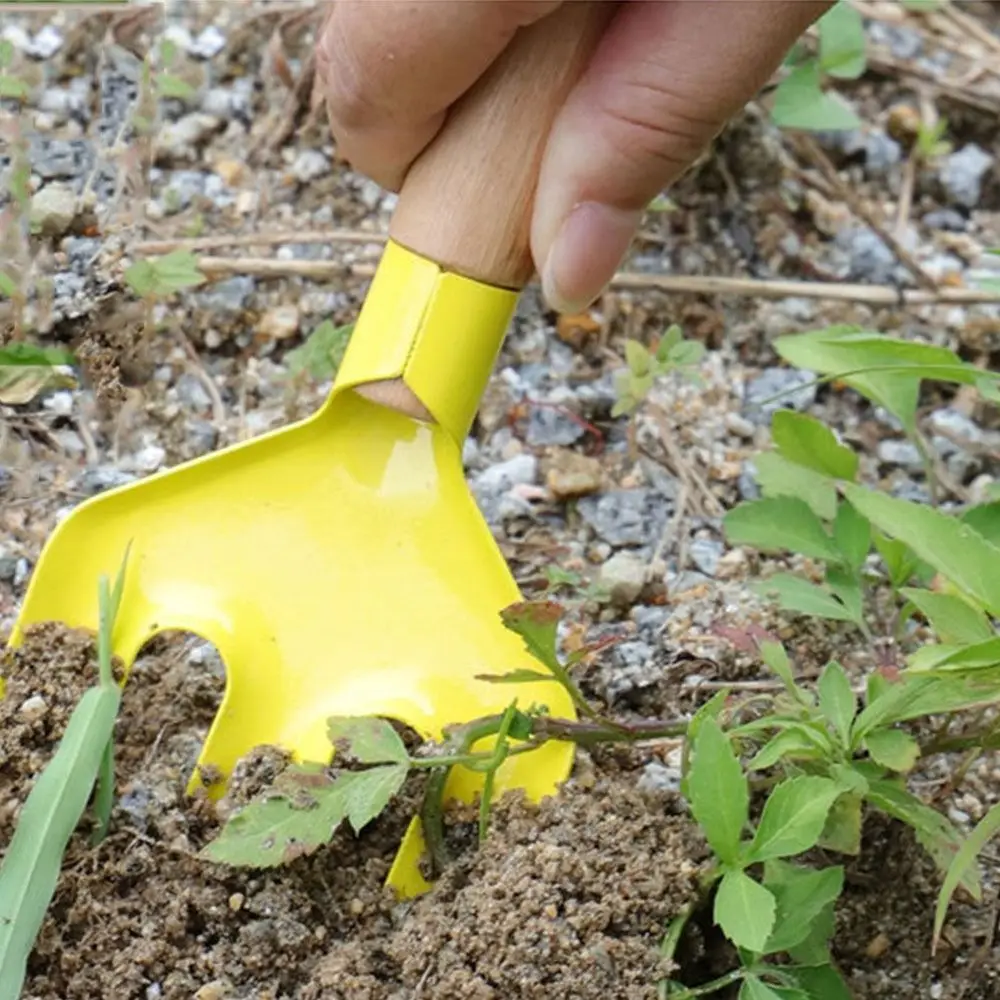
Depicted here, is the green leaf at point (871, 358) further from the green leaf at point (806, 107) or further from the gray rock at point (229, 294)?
the gray rock at point (229, 294)

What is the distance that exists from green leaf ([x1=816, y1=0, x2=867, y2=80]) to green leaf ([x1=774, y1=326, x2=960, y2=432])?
46cm

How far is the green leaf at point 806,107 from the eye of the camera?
158cm

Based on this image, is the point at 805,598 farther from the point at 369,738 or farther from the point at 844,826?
the point at 369,738

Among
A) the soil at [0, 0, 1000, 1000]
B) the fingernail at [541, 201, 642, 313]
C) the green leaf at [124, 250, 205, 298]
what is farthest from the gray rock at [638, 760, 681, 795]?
the green leaf at [124, 250, 205, 298]

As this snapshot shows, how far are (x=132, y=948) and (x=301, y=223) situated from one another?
862mm

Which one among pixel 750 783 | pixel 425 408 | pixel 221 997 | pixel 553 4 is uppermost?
pixel 553 4

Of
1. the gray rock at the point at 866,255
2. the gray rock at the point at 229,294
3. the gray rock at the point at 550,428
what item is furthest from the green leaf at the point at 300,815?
the gray rock at the point at 866,255

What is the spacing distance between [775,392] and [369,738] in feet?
2.32

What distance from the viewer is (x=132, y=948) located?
3.35 ft

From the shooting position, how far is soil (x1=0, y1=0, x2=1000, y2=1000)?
103 centimetres

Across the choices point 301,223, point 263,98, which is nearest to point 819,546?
point 301,223

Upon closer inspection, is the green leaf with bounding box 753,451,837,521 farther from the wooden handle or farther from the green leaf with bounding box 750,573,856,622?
the wooden handle

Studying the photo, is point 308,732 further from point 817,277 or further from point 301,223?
point 817,277

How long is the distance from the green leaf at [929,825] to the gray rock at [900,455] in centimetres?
57
